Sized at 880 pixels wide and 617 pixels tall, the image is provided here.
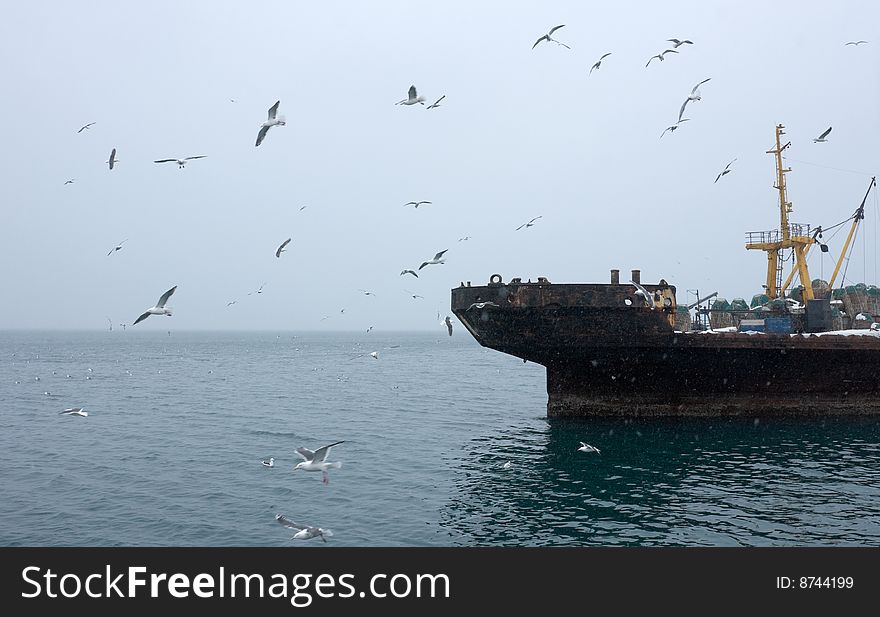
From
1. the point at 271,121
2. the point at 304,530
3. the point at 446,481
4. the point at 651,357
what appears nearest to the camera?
the point at 304,530

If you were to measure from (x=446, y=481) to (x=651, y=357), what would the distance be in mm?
9849

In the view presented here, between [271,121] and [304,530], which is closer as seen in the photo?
[304,530]

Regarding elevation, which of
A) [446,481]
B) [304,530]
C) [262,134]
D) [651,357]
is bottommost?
[446,481]

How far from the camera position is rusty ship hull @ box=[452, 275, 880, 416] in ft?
77.7

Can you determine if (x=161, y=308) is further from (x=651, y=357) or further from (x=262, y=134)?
(x=651, y=357)

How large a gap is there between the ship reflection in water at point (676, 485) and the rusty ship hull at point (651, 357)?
2.61 ft

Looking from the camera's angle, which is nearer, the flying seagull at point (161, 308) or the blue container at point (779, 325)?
the flying seagull at point (161, 308)

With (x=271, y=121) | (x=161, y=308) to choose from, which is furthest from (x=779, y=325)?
(x=161, y=308)

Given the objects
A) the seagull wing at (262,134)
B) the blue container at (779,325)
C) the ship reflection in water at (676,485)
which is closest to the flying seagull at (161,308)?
the seagull wing at (262,134)

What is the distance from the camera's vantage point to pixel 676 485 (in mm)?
17969

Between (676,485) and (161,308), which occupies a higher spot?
(161,308)

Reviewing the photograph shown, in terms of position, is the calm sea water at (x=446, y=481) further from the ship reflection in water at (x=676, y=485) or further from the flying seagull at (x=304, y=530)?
the flying seagull at (x=304, y=530)

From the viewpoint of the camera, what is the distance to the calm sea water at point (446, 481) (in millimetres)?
14328

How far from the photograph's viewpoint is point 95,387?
57.8 meters
